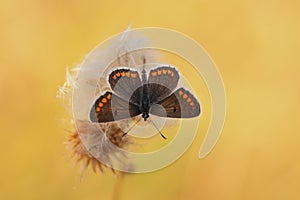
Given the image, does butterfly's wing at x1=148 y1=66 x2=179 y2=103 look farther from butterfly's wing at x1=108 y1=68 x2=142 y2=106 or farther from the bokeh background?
the bokeh background

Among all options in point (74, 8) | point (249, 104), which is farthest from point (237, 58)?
point (74, 8)

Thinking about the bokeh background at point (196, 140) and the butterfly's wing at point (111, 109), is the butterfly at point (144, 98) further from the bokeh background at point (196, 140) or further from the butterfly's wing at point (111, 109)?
the bokeh background at point (196, 140)

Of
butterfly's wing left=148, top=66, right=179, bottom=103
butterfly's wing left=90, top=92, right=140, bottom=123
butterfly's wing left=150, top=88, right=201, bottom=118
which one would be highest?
butterfly's wing left=148, top=66, right=179, bottom=103

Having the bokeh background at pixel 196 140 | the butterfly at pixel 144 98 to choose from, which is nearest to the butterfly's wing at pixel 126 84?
the butterfly at pixel 144 98

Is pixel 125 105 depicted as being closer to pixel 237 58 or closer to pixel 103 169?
Result: pixel 103 169

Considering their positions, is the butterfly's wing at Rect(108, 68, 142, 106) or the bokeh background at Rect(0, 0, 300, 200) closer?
the butterfly's wing at Rect(108, 68, 142, 106)

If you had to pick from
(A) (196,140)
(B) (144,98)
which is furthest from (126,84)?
(A) (196,140)

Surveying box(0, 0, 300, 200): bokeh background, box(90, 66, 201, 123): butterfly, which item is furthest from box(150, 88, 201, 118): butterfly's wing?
box(0, 0, 300, 200): bokeh background
